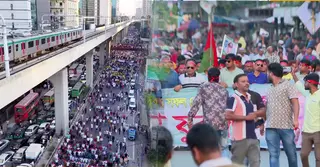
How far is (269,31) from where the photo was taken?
2852 mm

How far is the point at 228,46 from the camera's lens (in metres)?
2.91

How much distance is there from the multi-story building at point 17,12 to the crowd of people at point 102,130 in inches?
248

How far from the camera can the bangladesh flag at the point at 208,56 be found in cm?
283

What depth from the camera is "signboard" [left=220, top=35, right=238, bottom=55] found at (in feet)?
9.38

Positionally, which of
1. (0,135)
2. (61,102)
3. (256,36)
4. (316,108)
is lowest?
(0,135)

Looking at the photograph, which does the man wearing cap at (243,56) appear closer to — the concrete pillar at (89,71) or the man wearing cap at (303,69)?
the man wearing cap at (303,69)

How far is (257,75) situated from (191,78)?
55 centimetres

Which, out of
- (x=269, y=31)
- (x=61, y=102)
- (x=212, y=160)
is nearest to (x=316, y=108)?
(x=269, y=31)

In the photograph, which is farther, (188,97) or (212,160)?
(188,97)

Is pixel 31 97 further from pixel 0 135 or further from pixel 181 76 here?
pixel 181 76

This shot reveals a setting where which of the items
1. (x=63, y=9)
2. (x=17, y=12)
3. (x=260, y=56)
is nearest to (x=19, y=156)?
(x=260, y=56)

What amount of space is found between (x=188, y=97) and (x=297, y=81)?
903 millimetres

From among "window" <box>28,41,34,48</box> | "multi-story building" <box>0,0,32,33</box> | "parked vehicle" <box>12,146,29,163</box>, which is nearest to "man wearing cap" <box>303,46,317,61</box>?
"parked vehicle" <box>12,146,29,163</box>

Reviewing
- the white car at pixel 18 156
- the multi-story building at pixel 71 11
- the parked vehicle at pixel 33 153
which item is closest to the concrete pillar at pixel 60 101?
the white car at pixel 18 156
